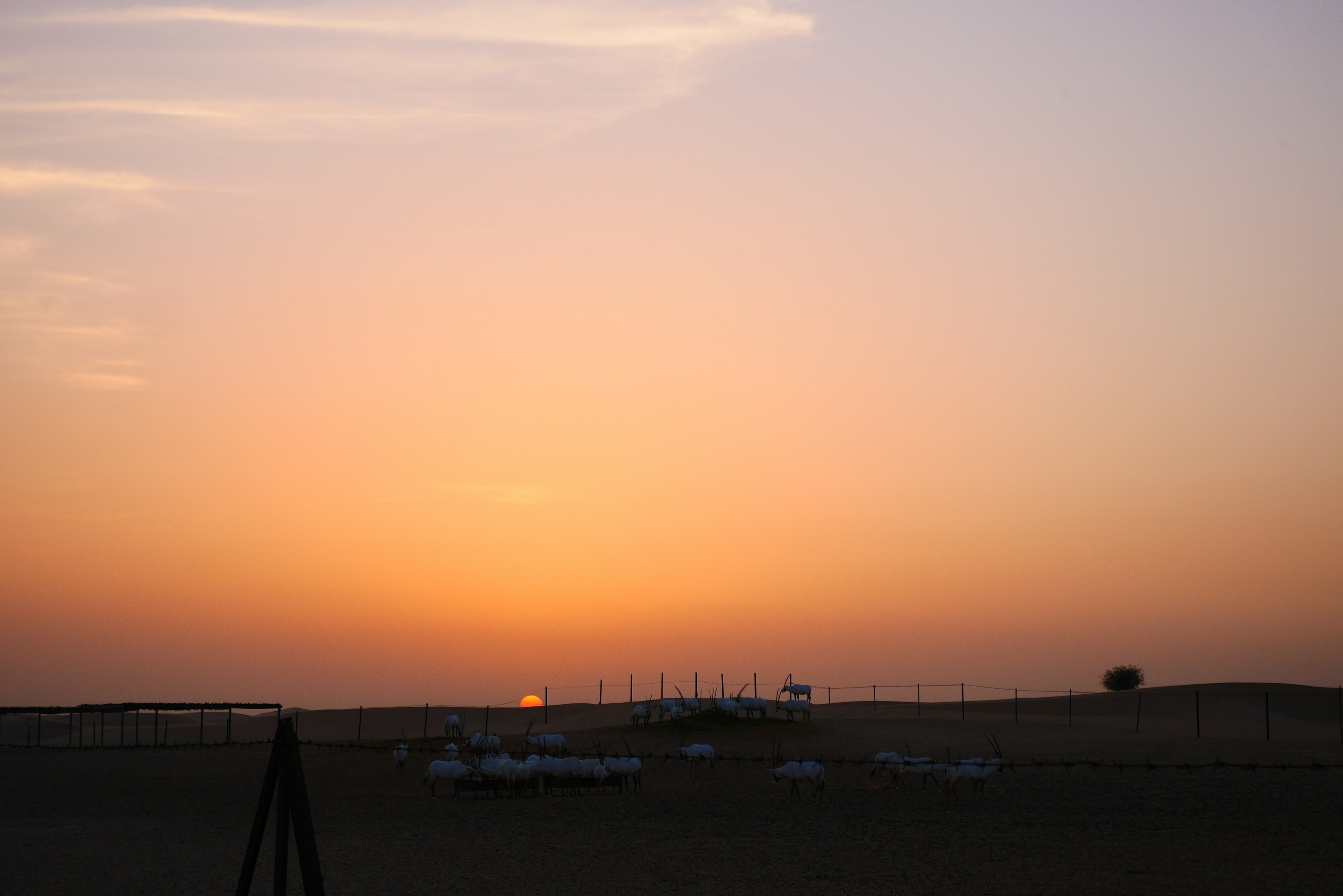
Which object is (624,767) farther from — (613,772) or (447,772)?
(447,772)

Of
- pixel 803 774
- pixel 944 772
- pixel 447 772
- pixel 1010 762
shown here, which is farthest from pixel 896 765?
pixel 447 772

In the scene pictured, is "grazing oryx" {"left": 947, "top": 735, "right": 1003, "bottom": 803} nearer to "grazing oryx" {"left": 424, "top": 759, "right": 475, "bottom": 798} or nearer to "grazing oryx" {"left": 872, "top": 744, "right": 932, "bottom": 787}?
"grazing oryx" {"left": 872, "top": 744, "right": 932, "bottom": 787}

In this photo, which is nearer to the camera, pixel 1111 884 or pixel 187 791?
pixel 1111 884

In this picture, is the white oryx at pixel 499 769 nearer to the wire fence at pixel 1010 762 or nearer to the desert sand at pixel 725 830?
the desert sand at pixel 725 830

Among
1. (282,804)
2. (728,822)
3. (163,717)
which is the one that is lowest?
(163,717)

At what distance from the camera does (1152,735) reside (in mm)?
44594

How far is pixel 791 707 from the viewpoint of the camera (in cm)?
5044

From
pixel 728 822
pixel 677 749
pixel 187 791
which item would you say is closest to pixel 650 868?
pixel 728 822

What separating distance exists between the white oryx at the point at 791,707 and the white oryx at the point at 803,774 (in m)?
21.1

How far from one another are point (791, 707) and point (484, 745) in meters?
16.5

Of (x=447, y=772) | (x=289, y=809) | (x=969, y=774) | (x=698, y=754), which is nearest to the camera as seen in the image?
(x=289, y=809)

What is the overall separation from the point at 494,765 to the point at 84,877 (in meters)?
12.7

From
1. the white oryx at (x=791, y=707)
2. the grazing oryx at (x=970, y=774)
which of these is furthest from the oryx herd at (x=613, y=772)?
the white oryx at (x=791, y=707)

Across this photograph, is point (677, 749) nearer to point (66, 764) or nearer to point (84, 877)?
Result: point (66, 764)
